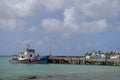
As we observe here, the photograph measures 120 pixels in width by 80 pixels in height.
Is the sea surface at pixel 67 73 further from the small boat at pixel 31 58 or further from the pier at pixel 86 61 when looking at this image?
the small boat at pixel 31 58

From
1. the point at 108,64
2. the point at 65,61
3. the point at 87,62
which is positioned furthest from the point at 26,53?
the point at 108,64

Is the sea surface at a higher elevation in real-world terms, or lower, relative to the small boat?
lower

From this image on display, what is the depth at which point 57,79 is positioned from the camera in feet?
142

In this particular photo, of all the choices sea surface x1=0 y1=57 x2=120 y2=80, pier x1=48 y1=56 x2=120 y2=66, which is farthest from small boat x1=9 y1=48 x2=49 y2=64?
sea surface x1=0 y1=57 x2=120 y2=80

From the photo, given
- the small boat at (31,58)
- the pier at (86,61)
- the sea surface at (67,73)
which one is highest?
the small boat at (31,58)

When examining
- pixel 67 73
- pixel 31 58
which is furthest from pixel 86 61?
pixel 67 73

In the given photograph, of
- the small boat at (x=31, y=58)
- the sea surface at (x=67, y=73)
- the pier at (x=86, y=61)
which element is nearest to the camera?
the sea surface at (x=67, y=73)

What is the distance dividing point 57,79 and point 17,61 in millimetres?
59443

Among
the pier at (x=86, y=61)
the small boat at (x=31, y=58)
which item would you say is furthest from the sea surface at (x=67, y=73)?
the small boat at (x=31, y=58)

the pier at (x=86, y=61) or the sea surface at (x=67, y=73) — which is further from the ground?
the pier at (x=86, y=61)

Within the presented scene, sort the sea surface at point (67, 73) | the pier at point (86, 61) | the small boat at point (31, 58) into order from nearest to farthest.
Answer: the sea surface at point (67, 73) < the pier at point (86, 61) < the small boat at point (31, 58)

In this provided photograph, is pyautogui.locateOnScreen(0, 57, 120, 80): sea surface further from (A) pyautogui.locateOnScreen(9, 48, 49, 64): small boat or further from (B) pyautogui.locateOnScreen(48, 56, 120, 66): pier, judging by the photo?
(A) pyautogui.locateOnScreen(9, 48, 49, 64): small boat

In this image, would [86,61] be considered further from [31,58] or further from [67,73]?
[67,73]

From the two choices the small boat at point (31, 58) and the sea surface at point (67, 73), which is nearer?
the sea surface at point (67, 73)
